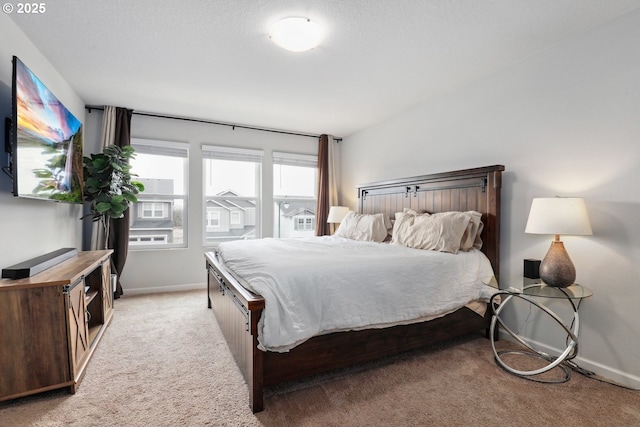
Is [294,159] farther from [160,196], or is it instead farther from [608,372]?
[608,372]

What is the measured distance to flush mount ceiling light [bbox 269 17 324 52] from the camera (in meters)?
2.12

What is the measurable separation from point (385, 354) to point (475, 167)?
203 cm

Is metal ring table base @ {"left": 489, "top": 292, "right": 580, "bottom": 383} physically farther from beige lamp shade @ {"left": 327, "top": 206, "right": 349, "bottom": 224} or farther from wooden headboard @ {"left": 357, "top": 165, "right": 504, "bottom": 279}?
beige lamp shade @ {"left": 327, "top": 206, "right": 349, "bottom": 224}

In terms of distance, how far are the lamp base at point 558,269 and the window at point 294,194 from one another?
3633 mm

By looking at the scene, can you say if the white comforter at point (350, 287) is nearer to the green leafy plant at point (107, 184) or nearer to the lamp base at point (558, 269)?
the lamp base at point (558, 269)

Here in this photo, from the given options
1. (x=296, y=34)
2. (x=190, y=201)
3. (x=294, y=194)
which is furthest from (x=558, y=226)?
(x=190, y=201)

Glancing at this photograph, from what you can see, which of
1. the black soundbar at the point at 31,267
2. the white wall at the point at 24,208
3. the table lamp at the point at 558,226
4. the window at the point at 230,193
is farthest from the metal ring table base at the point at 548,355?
the window at the point at 230,193

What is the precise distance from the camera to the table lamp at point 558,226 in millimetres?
1969

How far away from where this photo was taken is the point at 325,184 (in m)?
5.23

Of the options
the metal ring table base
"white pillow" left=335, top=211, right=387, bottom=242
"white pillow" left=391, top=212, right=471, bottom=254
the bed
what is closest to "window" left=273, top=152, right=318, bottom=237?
"white pillow" left=335, top=211, right=387, bottom=242

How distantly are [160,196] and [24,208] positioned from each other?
2052 mm

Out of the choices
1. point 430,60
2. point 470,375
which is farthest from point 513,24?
point 470,375

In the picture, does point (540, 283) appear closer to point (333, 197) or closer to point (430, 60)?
point (430, 60)

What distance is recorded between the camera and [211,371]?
212 centimetres
